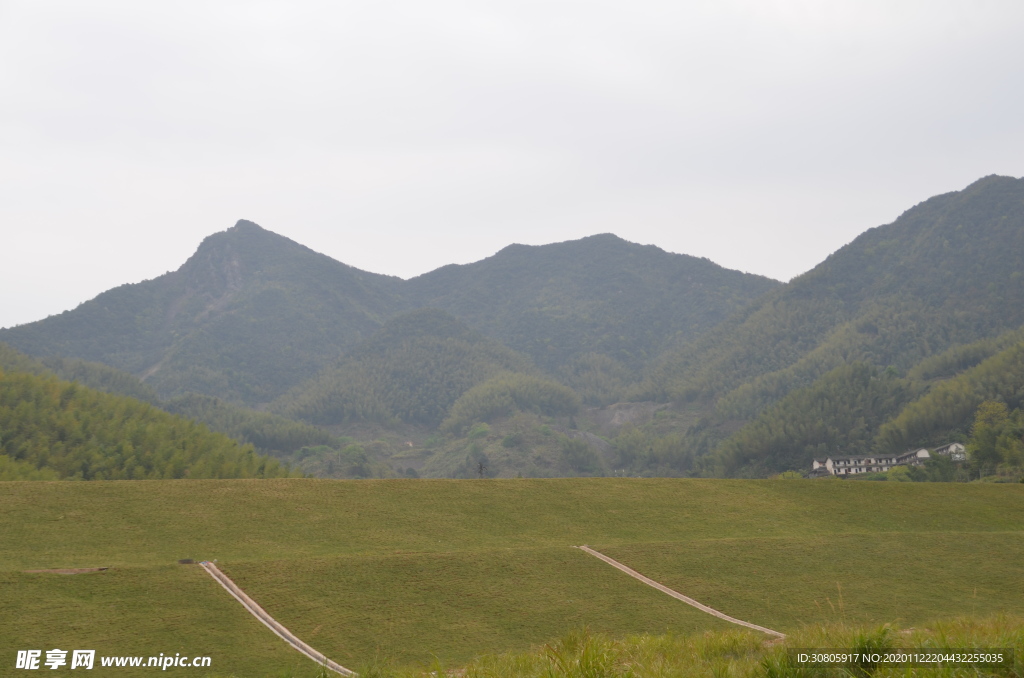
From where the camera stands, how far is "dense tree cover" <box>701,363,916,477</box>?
109 metres

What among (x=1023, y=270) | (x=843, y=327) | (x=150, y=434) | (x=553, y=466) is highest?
(x=1023, y=270)

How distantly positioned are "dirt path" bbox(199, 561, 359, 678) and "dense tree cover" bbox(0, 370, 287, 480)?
101ft

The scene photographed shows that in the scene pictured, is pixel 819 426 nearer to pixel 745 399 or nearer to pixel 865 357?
pixel 745 399

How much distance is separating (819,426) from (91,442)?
8798 cm

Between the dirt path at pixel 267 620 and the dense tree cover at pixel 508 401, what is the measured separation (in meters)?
148

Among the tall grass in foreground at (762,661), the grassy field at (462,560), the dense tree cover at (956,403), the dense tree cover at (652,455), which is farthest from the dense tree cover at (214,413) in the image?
the tall grass in foreground at (762,661)

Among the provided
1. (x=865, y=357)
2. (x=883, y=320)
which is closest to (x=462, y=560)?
(x=865, y=357)

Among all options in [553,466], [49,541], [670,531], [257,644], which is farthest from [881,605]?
[553,466]

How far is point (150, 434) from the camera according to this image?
58.8 m

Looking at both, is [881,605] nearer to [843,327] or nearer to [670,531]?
[670,531]

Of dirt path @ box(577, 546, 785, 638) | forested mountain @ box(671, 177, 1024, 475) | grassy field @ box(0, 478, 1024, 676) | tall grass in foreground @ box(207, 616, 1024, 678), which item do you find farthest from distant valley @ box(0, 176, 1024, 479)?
tall grass in foreground @ box(207, 616, 1024, 678)

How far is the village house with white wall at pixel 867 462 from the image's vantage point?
89.4 metres

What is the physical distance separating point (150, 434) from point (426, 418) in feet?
425

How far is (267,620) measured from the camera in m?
17.5
